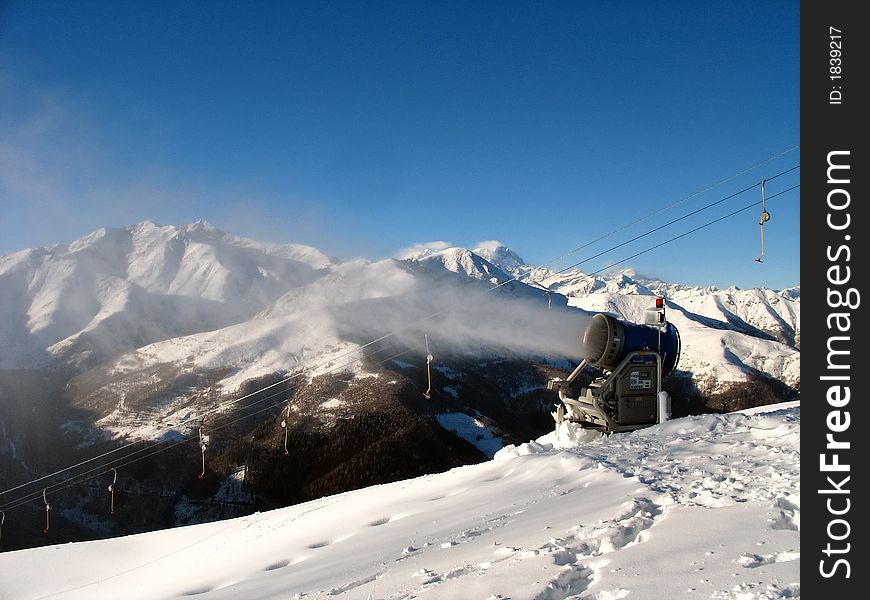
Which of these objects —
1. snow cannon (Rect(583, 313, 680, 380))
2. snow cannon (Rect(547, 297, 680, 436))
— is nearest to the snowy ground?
snow cannon (Rect(547, 297, 680, 436))

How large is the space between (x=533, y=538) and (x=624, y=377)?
12436 millimetres

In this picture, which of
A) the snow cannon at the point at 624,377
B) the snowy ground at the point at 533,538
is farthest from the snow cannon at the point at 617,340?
the snowy ground at the point at 533,538

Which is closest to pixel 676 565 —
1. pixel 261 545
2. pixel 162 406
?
pixel 261 545

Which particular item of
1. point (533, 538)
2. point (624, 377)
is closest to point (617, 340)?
point (624, 377)

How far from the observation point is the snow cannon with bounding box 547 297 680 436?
59.3 ft

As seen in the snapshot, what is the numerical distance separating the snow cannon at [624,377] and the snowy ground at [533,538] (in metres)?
2.90

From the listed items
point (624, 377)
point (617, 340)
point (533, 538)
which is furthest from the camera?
point (617, 340)

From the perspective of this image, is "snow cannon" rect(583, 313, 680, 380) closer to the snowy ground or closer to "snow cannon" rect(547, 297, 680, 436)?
"snow cannon" rect(547, 297, 680, 436)

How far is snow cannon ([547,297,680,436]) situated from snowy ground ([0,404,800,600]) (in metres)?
2.90

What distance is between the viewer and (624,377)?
1823 cm

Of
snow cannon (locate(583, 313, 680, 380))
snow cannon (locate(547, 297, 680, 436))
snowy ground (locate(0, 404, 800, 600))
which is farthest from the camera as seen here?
snow cannon (locate(583, 313, 680, 380))

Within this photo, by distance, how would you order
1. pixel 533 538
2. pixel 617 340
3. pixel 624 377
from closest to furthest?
pixel 533 538 → pixel 624 377 → pixel 617 340

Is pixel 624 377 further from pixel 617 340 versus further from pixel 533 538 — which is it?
pixel 533 538
